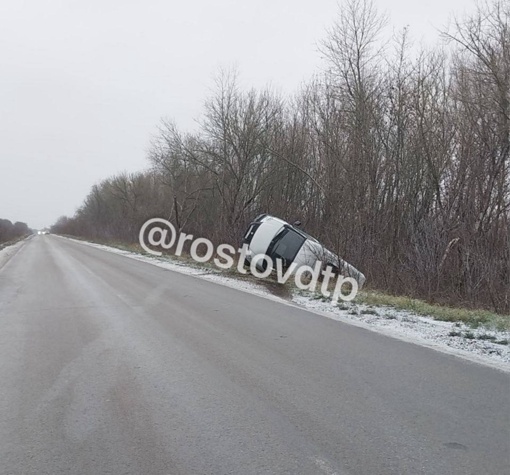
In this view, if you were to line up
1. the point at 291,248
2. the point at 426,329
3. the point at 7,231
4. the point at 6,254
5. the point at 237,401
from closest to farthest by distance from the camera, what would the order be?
the point at 237,401, the point at 426,329, the point at 291,248, the point at 6,254, the point at 7,231

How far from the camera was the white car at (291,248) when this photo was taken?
15383 millimetres

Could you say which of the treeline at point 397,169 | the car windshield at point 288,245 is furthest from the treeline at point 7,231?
the car windshield at point 288,245

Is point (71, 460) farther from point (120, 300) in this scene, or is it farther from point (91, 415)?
point (120, 300)

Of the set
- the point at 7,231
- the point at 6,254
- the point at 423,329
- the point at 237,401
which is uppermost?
the point at 7,231

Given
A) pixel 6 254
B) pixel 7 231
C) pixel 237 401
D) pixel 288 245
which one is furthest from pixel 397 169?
pixel 7 231

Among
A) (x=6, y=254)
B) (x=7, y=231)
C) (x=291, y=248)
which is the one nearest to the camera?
(x=291, y=248)

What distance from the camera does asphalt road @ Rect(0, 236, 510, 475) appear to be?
3459mm

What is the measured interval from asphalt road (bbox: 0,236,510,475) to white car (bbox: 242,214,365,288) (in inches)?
282

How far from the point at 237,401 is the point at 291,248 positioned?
11.6m

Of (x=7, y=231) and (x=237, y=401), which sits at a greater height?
(x=7, y=231)

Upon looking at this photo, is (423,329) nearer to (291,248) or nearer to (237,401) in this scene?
(237,401)

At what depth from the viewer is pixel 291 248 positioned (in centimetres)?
1609

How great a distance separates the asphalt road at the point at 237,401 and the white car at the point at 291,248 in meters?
7.17

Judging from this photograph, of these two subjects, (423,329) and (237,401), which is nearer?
(237,401)
